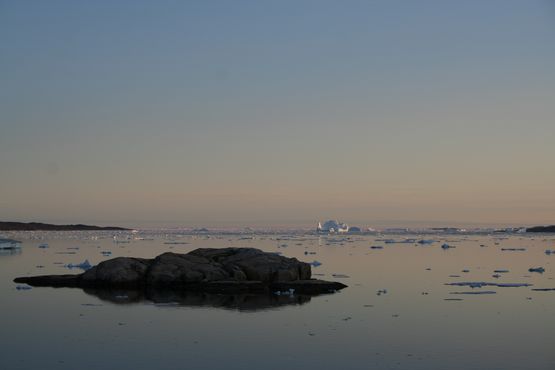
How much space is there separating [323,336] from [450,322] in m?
3.47

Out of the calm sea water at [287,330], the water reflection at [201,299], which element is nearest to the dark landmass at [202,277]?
the water reflection at [201,299]

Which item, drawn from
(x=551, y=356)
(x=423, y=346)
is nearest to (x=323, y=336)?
(x=423, y=346)

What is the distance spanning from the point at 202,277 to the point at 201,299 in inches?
132

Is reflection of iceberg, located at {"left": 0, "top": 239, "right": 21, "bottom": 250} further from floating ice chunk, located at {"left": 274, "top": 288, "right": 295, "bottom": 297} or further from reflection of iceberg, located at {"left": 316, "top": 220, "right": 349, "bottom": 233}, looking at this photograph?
reflection of iceberg, located at {"left": 316, "top": 220, "right": 349, "bottom": 233}

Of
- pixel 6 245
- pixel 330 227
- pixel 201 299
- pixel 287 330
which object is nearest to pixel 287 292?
pixel 201 299

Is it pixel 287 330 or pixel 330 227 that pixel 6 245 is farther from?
pixel 330 227

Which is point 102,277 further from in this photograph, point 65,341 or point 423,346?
point 423,346

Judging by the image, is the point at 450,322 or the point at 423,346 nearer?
the point at 423,346

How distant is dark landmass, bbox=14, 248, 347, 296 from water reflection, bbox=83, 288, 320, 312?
0.85m

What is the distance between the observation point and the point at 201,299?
1995 centimetres

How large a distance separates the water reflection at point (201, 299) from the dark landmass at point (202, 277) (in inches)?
33.3

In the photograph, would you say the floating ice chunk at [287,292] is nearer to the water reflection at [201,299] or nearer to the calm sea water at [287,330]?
the water reflection at [201,299]

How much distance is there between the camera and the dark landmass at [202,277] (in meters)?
22.5

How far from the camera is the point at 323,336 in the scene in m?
13.9
